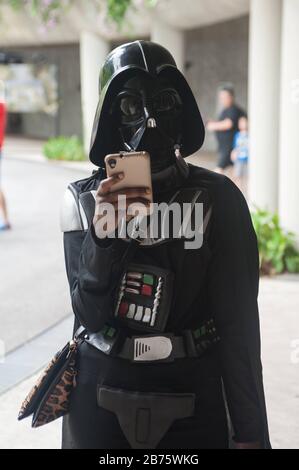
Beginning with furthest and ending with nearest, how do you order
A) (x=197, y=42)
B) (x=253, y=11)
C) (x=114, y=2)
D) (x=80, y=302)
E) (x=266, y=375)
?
(x=197, y=42)
(x=114, y=2)
(x=253, y=11)
(x=266, y=375)
(x=80, y=302)

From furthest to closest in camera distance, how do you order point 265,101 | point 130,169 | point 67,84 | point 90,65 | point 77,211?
point 67,84
point 90,65
point 265,101
point 77,211
point 130,169

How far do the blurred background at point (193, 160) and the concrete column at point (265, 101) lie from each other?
11 mm

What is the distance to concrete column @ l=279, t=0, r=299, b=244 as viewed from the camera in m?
7.53

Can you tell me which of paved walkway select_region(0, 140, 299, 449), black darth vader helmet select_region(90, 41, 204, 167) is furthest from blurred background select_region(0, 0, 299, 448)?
black darth vader helmet select_region(90, 41, 204, 167)

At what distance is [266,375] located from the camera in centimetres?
479

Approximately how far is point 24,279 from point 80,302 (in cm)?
593

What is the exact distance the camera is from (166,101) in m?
1.96

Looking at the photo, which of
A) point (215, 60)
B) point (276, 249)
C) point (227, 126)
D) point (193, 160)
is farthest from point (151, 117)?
point (215, 60)

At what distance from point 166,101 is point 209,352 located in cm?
66

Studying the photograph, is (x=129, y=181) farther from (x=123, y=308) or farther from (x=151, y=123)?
(x=123, y=308)

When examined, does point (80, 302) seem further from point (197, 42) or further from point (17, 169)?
point (197, 42)

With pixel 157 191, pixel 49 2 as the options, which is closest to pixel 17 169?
pixel 49 2

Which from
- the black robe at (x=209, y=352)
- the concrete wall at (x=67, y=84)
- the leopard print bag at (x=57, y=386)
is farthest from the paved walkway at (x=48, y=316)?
the concrete wall at (x=67, y=84)

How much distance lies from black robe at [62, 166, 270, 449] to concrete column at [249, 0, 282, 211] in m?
6.63
